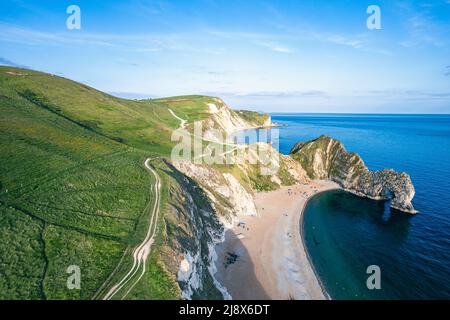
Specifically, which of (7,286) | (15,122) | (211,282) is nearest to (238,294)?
(211,282)

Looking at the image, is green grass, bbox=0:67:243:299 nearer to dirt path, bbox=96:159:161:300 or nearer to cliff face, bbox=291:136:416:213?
dirt path, bbox=96:159:161:300

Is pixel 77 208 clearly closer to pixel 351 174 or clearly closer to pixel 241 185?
pixel 241 185

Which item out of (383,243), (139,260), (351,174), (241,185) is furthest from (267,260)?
(351,174)

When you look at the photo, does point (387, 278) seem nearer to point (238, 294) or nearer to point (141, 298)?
point (238, 294)

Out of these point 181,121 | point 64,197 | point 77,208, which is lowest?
point 77,208
